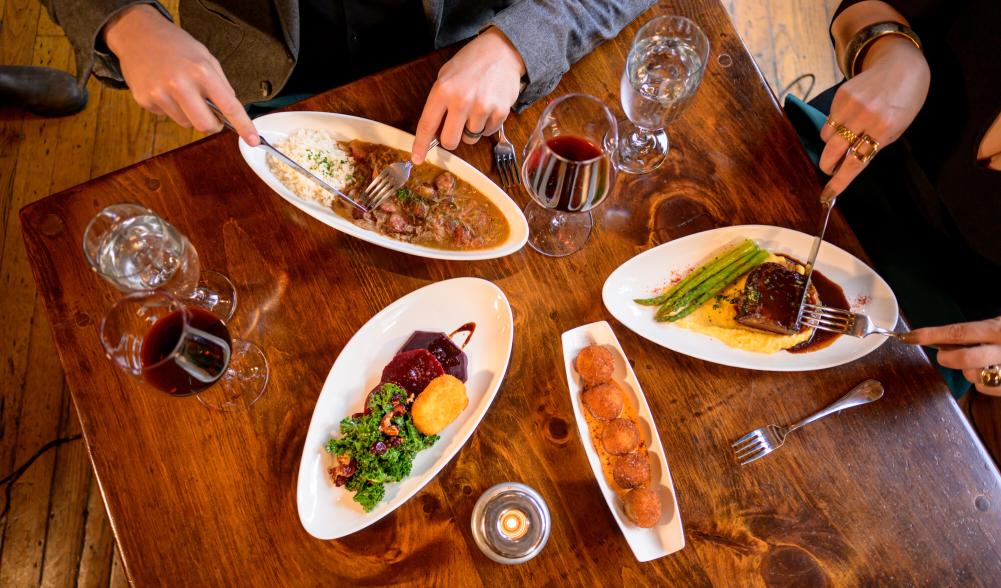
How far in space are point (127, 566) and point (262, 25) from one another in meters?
1.67

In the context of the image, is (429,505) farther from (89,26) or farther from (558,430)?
(89,26)

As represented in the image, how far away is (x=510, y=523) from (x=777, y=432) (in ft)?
2.75

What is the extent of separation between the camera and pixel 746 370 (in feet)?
6.23

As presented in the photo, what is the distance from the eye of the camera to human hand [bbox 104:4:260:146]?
169 centimetres

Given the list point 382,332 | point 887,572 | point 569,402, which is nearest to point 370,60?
point 382,332

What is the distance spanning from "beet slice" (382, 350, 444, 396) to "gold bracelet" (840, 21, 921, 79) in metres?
1.70

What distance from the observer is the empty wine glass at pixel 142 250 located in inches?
66.0

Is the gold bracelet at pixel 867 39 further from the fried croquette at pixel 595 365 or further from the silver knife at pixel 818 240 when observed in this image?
the fried croquette at pixel 595 365

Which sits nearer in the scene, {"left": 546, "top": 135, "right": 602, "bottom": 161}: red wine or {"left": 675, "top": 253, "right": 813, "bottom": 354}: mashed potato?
{"left": 546, "top": 135, "right": 602, "bottom": 161}: red wine

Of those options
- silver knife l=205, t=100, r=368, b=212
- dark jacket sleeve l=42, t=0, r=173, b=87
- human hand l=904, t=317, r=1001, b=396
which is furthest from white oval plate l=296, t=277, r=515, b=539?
human hand l=904, t=317, r=1001, b=396

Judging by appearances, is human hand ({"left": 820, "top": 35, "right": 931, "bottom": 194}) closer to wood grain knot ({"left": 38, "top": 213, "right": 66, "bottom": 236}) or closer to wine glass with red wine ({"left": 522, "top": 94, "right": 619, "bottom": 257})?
wine glass with red wine ({"left": 522, "top": 94, "right": 619, "bottom": 257})

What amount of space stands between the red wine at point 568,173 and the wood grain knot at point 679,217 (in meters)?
0.33

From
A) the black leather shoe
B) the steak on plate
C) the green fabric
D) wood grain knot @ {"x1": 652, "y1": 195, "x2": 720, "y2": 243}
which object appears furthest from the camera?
the black leather shoe

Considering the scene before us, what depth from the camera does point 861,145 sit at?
190 cm
